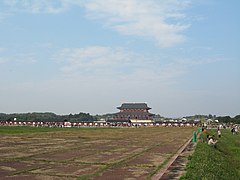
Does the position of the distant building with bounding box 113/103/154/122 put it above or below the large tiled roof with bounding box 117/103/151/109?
below

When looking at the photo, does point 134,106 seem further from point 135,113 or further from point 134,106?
point 135,113

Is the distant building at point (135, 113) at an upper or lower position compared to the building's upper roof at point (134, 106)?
lower

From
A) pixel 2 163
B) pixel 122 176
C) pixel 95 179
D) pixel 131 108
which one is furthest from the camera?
pixel 131 108

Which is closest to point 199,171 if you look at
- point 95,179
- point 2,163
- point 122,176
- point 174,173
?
point 174,173

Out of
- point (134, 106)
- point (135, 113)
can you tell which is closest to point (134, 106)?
point (134, 106)

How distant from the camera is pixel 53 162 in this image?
14.6 metres

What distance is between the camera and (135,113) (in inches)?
4732

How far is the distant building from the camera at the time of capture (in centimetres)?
11962

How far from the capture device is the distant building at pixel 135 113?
11962 cm

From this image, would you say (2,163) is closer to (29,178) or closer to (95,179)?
(29,178)

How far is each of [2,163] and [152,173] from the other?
5.78m

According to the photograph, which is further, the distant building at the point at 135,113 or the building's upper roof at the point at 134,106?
the building's upper roof at the point at 134,106

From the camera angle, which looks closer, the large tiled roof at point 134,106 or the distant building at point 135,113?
the distant building at point 135,113

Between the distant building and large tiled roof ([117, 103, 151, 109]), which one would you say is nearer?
the distant building
